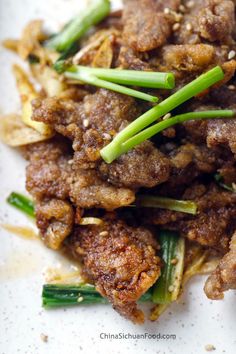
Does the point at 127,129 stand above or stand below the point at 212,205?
above

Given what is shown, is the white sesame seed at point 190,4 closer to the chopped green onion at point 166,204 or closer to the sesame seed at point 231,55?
the sesame seed at point 231,55

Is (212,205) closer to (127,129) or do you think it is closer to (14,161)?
(127,129)

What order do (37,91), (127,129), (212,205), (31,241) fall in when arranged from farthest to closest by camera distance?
(37,91), (31,241), (212,205), (127,129)

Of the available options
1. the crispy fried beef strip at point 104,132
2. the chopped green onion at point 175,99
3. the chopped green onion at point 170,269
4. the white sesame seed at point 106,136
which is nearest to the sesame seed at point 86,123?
the crispy fried beef strip at point 104,132

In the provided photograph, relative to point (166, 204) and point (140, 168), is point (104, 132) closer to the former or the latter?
point (140, 168)

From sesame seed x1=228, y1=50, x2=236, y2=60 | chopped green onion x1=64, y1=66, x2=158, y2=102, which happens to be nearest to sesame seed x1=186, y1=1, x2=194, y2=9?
sesame seed x1=228, y1=50, x2=236, y2=60

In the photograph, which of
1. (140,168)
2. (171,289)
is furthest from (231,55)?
(171,289)

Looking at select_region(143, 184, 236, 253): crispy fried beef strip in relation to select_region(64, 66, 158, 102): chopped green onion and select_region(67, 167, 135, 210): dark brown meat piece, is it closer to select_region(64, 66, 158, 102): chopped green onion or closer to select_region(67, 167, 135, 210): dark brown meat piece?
select_region(67, 167, 135, 210): dark brown meat piece

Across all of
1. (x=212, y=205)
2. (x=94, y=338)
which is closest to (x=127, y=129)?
(x=212, y=205)
